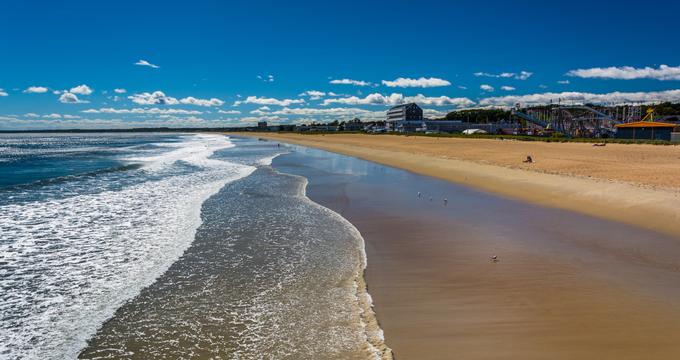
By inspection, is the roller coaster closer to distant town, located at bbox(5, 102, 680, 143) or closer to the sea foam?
distant town, located at bbox(5, 102, 680, 143)

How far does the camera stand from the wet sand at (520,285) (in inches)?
208

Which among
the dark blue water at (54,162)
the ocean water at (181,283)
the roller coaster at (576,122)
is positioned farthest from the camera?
the roller coaster at (576,122)

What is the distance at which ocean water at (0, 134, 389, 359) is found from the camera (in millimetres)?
5504

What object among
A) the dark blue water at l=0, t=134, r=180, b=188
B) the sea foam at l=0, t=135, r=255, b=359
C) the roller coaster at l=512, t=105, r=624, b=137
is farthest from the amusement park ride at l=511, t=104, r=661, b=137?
the sea foam at l=0, t=135, r=255, b=359

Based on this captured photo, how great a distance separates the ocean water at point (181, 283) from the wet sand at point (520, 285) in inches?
23.1

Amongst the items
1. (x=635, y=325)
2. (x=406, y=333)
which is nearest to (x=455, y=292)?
(x=406, y=333)

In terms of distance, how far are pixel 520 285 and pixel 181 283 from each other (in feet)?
18.0

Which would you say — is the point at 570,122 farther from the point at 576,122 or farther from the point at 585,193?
the point at 585,193

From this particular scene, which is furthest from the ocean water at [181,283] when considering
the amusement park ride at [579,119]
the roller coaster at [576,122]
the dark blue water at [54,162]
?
the roller coaster at [576,122]

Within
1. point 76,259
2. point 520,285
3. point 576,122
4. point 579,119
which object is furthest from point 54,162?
point 576,122

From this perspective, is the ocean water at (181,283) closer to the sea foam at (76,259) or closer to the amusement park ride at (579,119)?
the sea foam at (76,259)

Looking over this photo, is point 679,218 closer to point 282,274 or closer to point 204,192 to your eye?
point 282,274

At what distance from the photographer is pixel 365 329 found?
5.74 metres

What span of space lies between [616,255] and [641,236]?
2106mm
